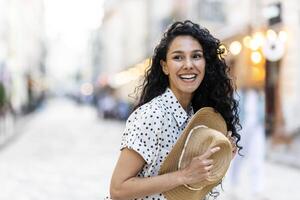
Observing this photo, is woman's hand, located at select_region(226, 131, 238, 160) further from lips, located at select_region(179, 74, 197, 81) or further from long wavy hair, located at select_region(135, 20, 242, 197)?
lips, located at select_region(179, 74, 197, 81)

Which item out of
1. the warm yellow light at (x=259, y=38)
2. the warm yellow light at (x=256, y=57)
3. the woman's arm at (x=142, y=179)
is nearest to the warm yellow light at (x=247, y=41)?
the warm yellow light at (x=259, y=38)

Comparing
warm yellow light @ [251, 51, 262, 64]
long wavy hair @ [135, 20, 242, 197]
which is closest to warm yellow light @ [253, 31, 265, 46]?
warm yellow light @ [251, 51, 262, 64]

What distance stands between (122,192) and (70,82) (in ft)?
621

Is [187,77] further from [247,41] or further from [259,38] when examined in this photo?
[247,41]

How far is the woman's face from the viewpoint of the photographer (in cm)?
254

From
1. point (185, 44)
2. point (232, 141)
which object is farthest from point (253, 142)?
point (185, 44)

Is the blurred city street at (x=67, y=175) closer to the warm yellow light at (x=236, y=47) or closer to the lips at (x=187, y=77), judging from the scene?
the warm yellow light at (x=236, y=47)

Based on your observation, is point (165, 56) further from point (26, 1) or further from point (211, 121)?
point (26, 1)

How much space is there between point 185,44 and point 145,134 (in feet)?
1.27

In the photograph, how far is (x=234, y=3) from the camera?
26.4 meters

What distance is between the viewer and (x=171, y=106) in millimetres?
2551

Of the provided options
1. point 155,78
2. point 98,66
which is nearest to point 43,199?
point 155,78

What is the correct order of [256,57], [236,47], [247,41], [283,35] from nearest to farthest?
[283,35]
[256,57]
[247,41]
[236,47]

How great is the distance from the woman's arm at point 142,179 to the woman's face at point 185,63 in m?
0.34
